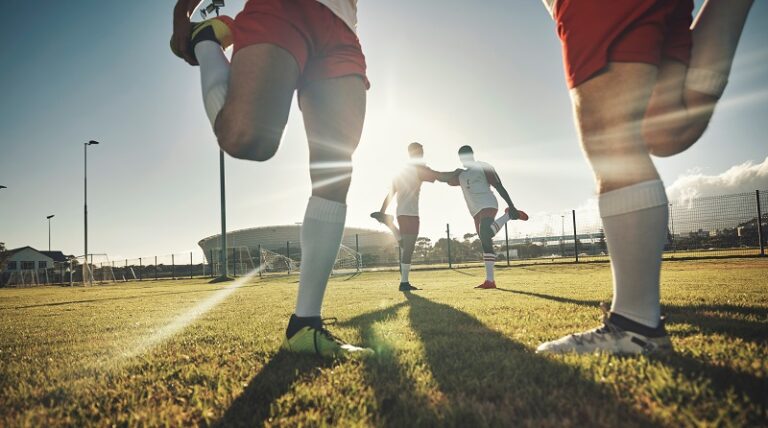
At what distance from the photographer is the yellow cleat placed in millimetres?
1796

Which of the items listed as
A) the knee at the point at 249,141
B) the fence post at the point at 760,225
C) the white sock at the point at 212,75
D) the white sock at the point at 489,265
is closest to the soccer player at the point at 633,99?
the knee at the point at 249,141

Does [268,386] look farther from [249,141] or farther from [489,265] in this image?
[489,265]

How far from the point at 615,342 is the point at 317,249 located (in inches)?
53.6

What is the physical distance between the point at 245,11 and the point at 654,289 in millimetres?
2161

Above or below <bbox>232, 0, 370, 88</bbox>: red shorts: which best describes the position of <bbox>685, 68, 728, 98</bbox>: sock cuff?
below

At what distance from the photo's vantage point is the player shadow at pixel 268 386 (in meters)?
1.12

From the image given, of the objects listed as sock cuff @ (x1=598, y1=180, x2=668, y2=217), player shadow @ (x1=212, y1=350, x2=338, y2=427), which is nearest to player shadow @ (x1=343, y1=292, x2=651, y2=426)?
player shadow @ (x1=212, y1=350, x2=338, y2=427)

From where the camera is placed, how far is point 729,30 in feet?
5.57

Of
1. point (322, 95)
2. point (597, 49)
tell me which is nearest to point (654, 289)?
point (597, 49)

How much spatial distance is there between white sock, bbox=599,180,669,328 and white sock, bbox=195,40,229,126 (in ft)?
5.81

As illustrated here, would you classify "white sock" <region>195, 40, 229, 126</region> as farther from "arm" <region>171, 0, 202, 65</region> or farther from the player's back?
Answer: the player's back

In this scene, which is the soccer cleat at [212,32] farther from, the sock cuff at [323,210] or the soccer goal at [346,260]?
the soccer goal at [346,260]

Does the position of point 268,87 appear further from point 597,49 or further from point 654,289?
point 654,289

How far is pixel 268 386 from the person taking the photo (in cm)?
140
